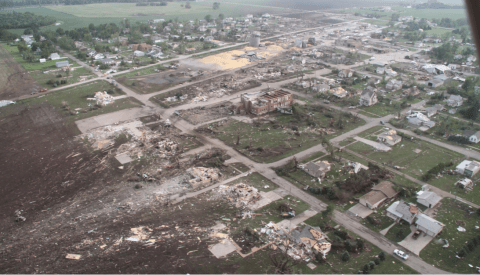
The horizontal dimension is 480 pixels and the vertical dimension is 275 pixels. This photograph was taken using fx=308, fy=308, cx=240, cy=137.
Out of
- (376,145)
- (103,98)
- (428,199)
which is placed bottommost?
(428,199)

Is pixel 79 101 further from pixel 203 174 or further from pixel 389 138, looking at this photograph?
pixel 389 138

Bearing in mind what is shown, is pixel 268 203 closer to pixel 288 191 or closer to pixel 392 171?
pixel 288 191

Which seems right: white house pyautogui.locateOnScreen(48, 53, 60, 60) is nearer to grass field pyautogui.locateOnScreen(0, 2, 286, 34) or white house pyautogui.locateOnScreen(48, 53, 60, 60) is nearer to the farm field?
the farm field

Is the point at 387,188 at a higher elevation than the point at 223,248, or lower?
higher

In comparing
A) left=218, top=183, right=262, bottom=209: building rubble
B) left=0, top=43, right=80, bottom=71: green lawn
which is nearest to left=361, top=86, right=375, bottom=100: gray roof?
left=218, top=183, right=262, bottom=209: building rubble

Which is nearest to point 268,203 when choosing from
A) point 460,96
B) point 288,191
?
point 288,191

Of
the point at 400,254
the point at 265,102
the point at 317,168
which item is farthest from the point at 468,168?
the point at 265,102
